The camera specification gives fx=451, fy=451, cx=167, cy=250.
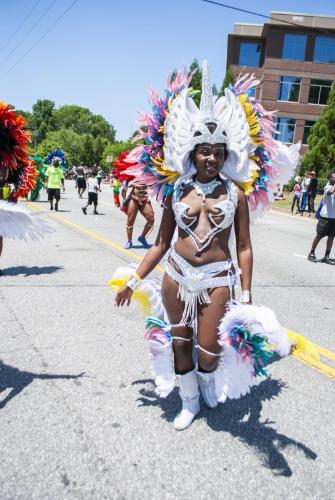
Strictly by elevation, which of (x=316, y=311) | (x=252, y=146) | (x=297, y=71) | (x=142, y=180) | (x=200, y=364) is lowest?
(x=316, y=311)

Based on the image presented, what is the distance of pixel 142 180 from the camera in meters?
3.25

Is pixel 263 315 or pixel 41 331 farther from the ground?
pixel 263 315

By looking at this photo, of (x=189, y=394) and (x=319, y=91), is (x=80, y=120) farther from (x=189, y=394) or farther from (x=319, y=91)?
(x=189, y=394)

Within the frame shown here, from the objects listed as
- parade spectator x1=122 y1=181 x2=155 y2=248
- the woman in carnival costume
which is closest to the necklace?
the woman in carnival costume

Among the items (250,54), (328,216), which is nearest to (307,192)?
(328,216)

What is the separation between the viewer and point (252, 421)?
296cm

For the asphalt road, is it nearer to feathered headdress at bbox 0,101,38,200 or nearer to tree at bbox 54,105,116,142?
feathered headdress at bbox 0,101,38,200

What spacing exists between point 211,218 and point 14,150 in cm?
185

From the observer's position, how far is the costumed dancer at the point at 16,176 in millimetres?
2742

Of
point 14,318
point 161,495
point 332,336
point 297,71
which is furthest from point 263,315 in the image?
point 297,71

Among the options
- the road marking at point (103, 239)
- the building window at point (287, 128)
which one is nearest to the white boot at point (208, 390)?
the road marking at point (103, 239)

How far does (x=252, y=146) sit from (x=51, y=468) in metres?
2.31

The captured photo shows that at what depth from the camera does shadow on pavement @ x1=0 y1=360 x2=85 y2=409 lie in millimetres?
3246

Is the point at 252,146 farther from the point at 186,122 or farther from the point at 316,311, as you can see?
the point at 316,311
